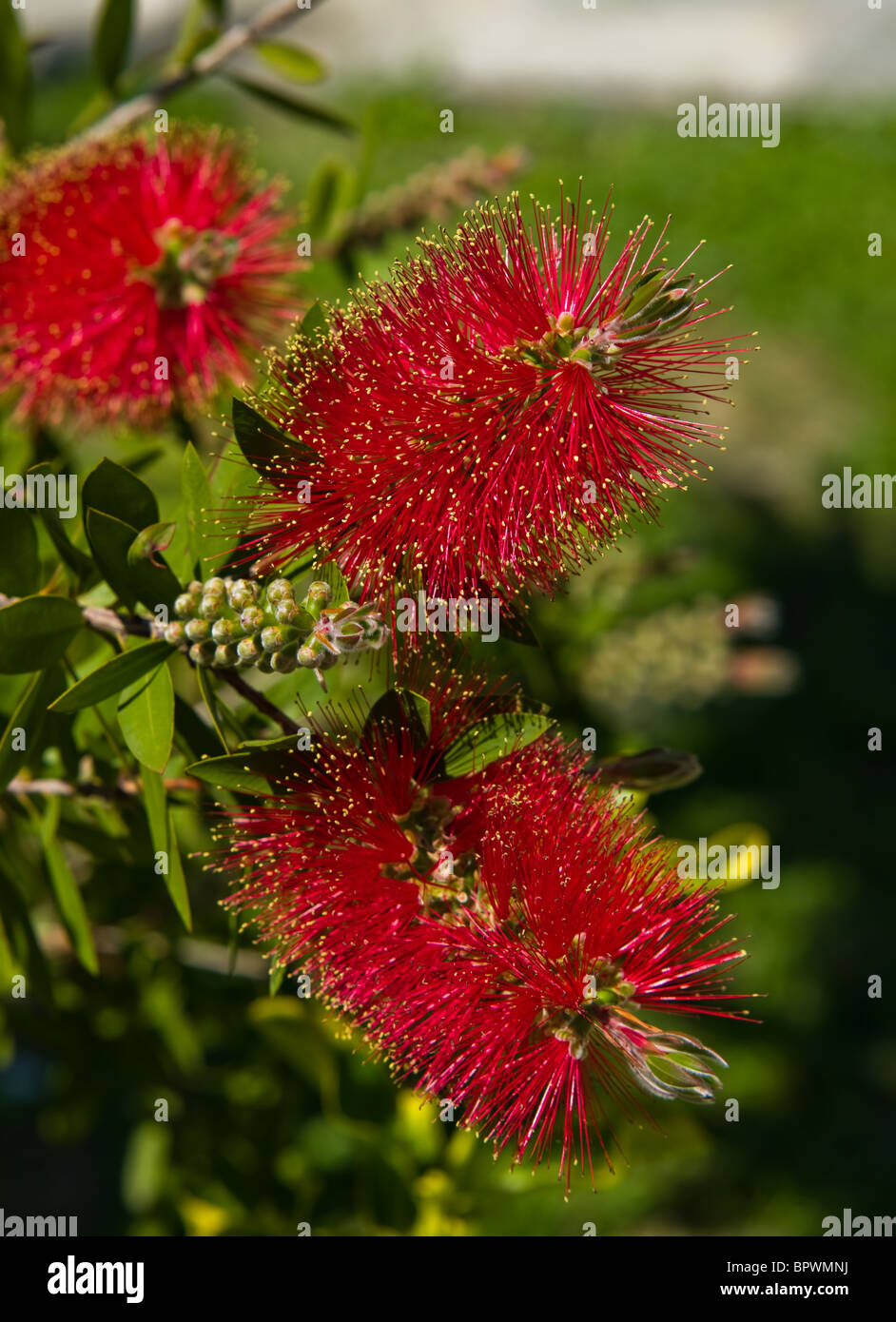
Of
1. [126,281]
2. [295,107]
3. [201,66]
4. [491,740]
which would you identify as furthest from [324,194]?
[491,740]

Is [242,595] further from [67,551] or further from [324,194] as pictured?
[324,194]

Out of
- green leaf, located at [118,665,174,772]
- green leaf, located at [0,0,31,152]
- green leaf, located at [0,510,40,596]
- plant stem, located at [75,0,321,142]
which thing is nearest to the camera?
green leaf, located at [118,665,174,772]

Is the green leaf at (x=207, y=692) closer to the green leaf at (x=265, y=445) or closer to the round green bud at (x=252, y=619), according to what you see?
the round green bud at (x=252, y=619)

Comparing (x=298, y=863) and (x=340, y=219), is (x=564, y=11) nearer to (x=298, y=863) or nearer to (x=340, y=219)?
(x=340, y=219)

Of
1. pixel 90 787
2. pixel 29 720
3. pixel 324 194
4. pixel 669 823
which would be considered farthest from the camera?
pixel 669 823

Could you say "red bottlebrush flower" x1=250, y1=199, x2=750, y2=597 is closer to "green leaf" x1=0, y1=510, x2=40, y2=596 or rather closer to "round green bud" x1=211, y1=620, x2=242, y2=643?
"round green bud" x1=211, y1=620, x2=242, y2=643

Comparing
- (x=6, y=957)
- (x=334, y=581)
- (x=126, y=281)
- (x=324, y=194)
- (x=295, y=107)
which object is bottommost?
(x=6, y=957)

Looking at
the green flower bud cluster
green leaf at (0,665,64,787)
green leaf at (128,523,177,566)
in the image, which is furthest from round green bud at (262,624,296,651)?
green leaf at (0,665,64,787)

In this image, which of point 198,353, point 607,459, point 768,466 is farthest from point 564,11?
point 607,459
